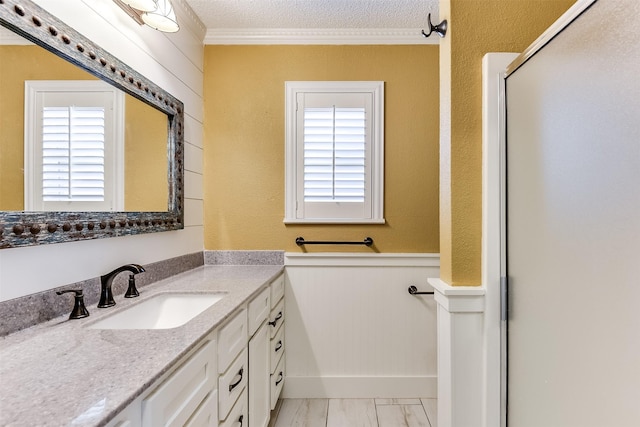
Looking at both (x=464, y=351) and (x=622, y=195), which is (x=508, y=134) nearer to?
(x=622, y=195)

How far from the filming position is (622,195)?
28.9 inches

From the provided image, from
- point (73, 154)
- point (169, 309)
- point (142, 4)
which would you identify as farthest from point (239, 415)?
point (142, 4)

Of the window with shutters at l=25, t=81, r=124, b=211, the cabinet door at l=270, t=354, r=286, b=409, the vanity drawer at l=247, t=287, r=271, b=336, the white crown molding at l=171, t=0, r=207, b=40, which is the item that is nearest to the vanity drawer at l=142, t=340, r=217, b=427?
the vanity drawer at l=247, t=287, r=271, b=336

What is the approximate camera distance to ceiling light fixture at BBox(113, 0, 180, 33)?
4.41 ft

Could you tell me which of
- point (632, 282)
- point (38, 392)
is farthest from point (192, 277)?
point (632, 282)

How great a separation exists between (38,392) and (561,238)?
4.41 feet

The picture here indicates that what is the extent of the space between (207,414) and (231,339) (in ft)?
0.86

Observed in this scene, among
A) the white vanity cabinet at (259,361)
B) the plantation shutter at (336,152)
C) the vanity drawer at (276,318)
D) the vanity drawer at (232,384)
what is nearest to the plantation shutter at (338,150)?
the plantation shutter at (336,152)

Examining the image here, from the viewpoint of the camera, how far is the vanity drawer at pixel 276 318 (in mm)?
1758

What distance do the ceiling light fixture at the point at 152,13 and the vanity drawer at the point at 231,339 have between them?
54.8 inches

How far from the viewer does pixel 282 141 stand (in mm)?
2170

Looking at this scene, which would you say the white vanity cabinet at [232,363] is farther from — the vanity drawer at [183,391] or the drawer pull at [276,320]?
the drawer pull at [276,320]

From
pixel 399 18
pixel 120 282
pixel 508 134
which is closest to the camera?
pixel 508 134

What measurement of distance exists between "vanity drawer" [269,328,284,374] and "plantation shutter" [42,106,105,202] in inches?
45.8
